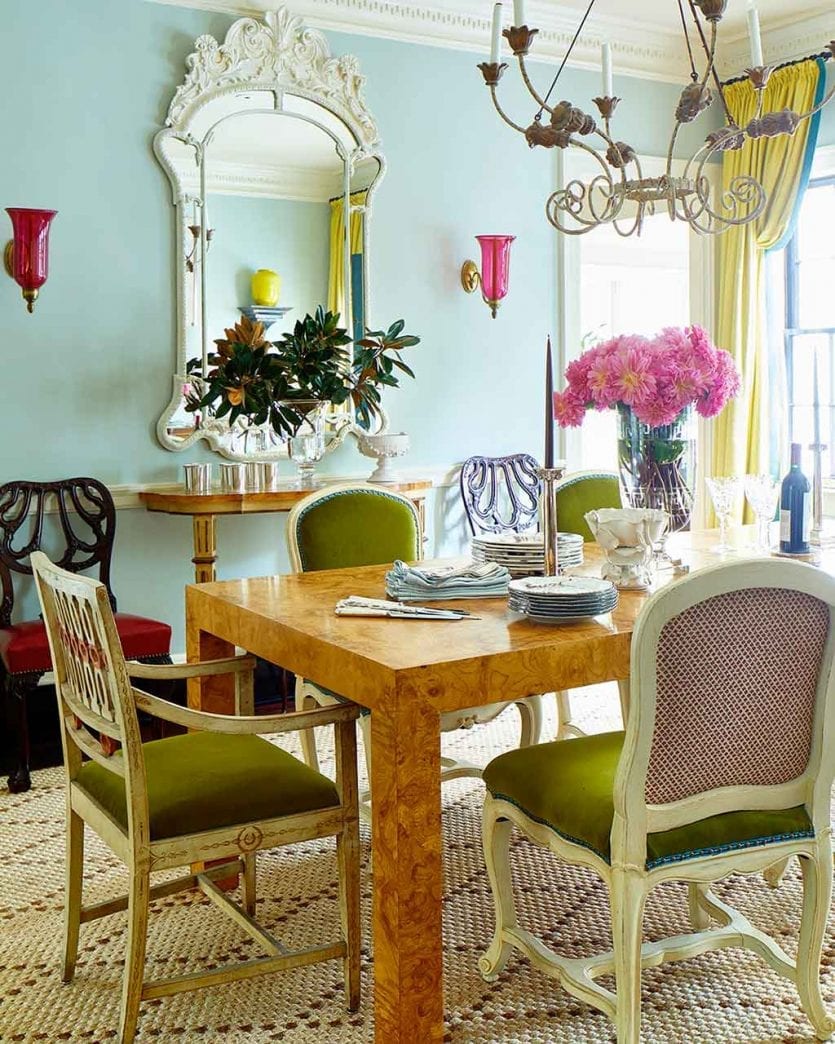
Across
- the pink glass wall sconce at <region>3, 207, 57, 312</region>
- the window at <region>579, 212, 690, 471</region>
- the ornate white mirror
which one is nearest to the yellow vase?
the ornate white mirror

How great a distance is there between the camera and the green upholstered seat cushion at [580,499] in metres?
3.65

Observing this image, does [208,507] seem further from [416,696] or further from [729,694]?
[729,694]

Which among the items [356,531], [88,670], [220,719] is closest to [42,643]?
[356,531]

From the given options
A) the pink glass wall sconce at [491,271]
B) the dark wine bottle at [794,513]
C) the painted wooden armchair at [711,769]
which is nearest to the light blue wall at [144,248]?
the pink glass wall sconce at [491,271]

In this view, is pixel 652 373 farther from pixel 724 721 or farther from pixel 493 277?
pixel 493 277

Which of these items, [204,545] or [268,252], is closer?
[204,545]

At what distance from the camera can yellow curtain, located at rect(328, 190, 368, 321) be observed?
484 cm

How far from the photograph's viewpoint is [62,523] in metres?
4.18

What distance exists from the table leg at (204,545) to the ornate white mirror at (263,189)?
479mm

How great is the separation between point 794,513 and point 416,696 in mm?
1400

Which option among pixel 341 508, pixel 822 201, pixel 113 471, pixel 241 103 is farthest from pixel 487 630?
pixel 822 201

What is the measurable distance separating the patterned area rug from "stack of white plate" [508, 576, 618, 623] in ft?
2.53

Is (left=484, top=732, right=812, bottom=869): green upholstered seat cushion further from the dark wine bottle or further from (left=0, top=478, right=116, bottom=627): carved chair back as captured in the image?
(left=0, top=478, right=116, bottom=627): carved chair back

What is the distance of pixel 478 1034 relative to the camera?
2.18 metres
